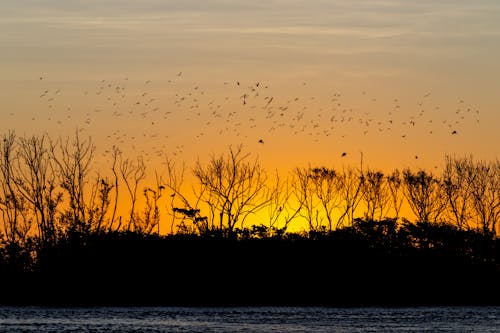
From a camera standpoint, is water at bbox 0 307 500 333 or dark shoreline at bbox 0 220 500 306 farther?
dark shoreline at bbox 0 220 500 306

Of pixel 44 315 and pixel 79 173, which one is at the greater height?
pixel 79 173

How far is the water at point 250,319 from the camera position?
6512 cm

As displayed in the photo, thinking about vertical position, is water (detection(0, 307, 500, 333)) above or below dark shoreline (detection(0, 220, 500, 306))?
below

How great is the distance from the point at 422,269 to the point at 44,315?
26888 mm

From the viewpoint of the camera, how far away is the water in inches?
2564

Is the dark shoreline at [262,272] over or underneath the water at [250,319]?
over

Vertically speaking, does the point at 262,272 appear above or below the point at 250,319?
above

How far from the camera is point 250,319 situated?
236 feet

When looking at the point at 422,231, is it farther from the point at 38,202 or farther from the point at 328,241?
the point at 38,202

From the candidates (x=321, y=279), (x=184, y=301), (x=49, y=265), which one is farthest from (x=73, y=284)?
(x=321, y=279)

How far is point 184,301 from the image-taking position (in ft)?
276

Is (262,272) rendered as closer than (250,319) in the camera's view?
No

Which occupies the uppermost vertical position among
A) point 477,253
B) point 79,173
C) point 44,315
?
point 79,173

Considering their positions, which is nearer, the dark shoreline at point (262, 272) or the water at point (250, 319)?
the water at point (250, 319)
